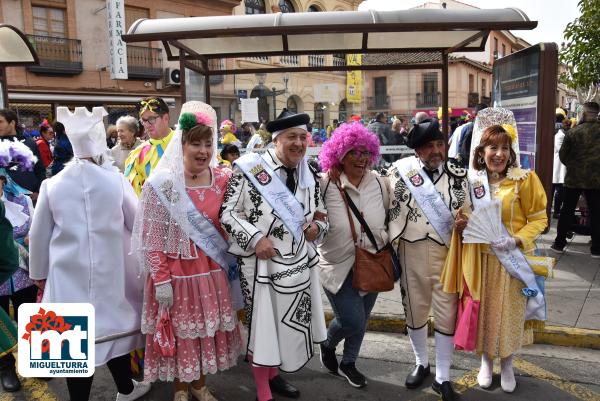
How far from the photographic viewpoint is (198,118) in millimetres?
3211

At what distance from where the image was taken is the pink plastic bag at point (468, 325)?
10.5 feet

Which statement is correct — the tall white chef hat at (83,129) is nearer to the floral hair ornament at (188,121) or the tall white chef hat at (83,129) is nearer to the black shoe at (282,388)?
the floral hair ornament at (188,121)

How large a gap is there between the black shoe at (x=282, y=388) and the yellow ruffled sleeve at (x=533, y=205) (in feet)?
5.99

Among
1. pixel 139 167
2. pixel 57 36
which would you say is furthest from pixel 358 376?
pixel 57 36

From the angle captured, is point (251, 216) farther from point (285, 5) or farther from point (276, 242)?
point (285, 5)

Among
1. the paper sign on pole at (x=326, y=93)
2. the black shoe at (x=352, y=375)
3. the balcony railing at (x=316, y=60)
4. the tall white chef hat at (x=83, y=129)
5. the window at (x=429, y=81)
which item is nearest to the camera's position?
the tall white chef hat at (x=83, y=129)

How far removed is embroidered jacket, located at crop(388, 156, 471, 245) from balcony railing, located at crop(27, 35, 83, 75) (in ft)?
55.7

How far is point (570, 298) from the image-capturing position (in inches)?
199

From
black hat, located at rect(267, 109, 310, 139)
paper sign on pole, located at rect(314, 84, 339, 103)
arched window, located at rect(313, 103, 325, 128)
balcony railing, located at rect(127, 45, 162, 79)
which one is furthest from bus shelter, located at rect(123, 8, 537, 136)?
balcony railing, located at rect(127, 45, 162, 79)

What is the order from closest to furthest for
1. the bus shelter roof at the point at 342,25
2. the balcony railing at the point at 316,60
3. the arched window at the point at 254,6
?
the bus shelter roof at the point at 342,25 → the balcony railing at the point at 316,60 → the arched window at the point at 254,6

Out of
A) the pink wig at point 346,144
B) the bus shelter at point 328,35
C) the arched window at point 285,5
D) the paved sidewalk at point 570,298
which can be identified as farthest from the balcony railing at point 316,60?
the arched window at point 285,5

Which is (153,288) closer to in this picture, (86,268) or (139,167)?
(86,268)

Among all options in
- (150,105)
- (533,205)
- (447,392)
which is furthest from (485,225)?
(150,105)

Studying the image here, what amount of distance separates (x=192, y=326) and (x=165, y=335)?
16cm
